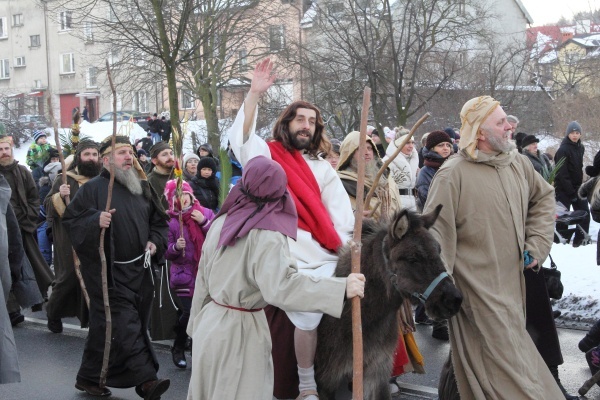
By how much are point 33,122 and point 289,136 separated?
3360 centimetres

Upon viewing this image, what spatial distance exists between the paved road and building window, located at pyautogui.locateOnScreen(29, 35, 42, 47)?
56.3m

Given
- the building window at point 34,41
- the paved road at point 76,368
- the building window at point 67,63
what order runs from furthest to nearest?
1. the building window at point 34,41
2. the building window at point 67,63
3. the paved road at point 76,368

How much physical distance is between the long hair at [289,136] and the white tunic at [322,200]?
0.30 ft

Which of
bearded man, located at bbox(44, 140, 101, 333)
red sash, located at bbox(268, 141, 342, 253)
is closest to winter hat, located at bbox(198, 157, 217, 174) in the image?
bearded man, located at bbox(44, 140, 101, 333)

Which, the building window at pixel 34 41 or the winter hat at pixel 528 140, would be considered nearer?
the winter hat at pixel 528 140

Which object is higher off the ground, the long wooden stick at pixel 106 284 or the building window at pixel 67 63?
the building window at pixel 67 63

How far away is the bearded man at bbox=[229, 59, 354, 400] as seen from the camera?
5.48 meters

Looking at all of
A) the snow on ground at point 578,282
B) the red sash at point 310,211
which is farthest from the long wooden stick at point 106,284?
the snow on ground at point 578,282

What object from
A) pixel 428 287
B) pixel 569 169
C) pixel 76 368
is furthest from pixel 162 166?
pixel 569 169

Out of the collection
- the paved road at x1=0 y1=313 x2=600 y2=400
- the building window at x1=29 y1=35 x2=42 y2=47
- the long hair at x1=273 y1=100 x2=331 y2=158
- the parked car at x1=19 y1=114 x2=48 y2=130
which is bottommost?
the paved road at x1=0 y1=313 x2=600 y2=400

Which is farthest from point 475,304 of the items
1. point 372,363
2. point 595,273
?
point 595,273

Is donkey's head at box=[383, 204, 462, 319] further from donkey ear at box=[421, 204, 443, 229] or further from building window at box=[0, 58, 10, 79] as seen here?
→ building window at box=[0, 58, 10, 79]

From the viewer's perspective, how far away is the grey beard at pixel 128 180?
7.18m

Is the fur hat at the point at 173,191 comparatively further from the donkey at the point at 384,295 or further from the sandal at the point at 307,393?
the sandal at the point at 307,393
